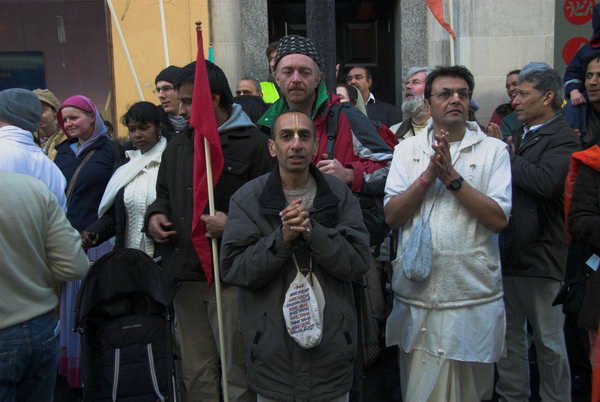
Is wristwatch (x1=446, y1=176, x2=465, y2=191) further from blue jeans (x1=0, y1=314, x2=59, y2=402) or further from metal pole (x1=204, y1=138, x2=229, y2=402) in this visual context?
blue jeans (x1=0, y1=314, x2=59, y2=402)

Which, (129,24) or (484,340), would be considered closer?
(484,340)

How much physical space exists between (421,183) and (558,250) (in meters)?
1.28

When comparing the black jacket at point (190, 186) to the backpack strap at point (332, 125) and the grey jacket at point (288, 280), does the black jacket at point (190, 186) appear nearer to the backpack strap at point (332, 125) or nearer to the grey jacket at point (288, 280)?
the backpack strap at point (332, 125)

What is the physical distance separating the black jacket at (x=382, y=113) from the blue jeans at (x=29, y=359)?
4.65 m

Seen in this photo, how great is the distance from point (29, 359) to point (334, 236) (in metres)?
1.61

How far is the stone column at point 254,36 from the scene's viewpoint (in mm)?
8625

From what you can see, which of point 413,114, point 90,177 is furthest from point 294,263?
point 413,114

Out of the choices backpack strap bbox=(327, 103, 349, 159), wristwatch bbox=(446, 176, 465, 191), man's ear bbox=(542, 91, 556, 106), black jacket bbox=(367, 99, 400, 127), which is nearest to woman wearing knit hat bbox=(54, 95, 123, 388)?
backpack strap bbox=(327, 103, 349, 159)

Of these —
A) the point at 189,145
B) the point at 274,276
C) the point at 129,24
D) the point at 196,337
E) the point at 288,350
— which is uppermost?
the point at 129,24

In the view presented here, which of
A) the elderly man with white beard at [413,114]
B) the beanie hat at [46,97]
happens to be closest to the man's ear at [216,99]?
the elderly man with white beard at [413,114]

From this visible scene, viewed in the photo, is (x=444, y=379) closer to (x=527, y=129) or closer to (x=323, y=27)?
(x=527, y=129)

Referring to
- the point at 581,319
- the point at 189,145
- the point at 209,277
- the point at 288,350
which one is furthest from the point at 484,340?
the point at 189,145

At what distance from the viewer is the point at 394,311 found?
12.9ft

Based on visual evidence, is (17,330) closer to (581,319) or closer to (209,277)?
(209,277)
